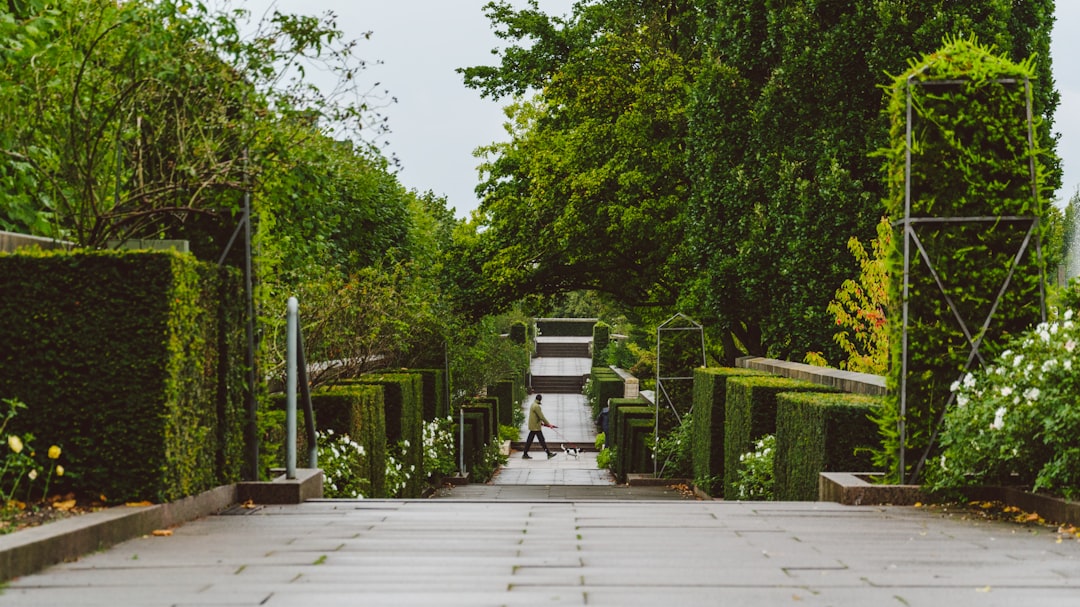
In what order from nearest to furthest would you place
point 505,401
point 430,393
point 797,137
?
point 797,137 < point 430,393 < point 505,401

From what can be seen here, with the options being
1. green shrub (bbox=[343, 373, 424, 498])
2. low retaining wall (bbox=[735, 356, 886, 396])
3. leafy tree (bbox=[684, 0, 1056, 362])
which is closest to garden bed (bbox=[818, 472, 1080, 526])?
low retaining wall (bbox=[735, 356, 886, 396])

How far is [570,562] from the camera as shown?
5.28 m

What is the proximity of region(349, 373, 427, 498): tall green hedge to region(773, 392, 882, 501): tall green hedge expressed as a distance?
6.90 meters

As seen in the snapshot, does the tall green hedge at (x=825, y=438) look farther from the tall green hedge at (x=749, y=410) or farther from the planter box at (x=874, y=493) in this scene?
the tall green hedge at (x=749, y=410)

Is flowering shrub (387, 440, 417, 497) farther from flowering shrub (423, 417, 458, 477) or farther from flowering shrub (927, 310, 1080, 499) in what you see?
flowering shrub (927, 310, 1080, 499)

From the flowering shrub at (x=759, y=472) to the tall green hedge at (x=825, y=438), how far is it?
3.61ft

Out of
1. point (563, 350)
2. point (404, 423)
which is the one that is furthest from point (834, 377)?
point (563, 350)

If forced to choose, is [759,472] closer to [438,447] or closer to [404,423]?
[404,423]

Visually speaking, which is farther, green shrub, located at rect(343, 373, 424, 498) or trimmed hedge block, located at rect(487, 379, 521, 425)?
trimmed hedge block, located at rect(487, 379, 521, 425)

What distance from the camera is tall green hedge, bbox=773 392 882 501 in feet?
31.2

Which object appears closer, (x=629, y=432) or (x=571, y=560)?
(x=571, y=560)

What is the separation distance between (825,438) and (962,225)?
2.18 meters

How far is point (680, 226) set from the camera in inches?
939

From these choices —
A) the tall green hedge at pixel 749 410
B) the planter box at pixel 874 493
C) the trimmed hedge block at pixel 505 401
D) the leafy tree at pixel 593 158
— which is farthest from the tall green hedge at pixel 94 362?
the trimmed hedge block at pixel 505 401
